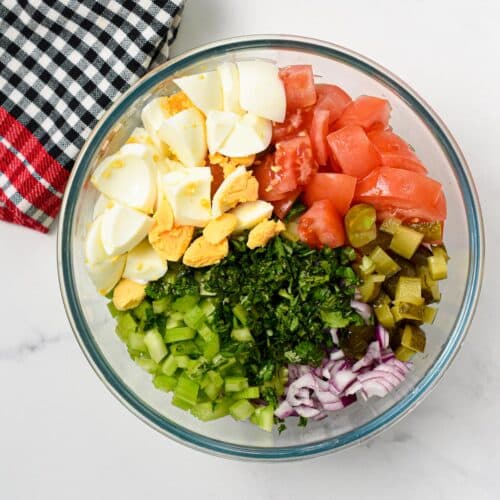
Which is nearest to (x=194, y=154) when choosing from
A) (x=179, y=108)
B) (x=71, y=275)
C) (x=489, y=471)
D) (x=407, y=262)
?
(x=179, y=108)

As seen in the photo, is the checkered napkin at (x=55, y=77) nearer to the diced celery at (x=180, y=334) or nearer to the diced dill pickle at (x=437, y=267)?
the diced celery at (x=180, y=334)

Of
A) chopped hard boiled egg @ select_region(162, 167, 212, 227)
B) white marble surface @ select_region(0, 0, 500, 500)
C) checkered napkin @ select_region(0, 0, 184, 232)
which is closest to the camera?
chopped hard boiled egg @ select_region(162, 167, 212, 227)

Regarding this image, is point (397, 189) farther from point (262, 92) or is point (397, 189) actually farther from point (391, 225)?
point (262, 92)

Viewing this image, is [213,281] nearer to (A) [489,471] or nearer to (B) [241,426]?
(B) [241,426]

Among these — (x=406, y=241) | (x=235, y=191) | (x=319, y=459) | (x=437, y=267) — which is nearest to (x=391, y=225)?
(x=406, y=241)

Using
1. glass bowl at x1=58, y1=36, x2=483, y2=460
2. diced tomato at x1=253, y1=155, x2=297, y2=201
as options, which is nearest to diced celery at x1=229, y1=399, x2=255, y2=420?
glass bowl at x1=58, y1=36, x2=483, y2=460

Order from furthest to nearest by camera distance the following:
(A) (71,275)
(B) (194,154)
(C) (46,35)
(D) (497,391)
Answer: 1. (D) (497,391)
2. (C) (46,35)
3. (A) (71,275)
4. (B) (194,154)

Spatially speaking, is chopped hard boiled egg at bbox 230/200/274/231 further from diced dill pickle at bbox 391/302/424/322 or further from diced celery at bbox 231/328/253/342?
diced dill pickle at bbox 391/302/424/322
